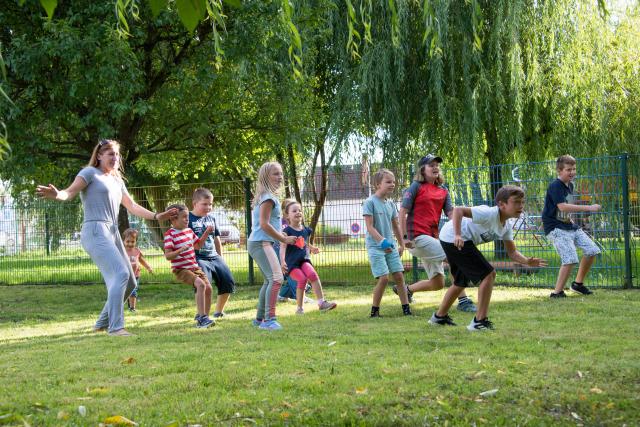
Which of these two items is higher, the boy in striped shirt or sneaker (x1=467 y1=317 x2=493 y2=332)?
the boy in striped shirt

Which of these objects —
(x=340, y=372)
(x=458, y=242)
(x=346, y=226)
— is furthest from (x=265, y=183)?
(x=346, y=226)

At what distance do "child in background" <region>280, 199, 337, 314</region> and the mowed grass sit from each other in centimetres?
68

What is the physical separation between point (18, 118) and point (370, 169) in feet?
22.2

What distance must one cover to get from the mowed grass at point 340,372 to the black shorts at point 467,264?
0.50 m

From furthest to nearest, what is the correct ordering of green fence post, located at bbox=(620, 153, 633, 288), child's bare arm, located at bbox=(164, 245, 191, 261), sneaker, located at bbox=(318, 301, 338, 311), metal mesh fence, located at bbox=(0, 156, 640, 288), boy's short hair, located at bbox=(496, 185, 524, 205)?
metal mesh fence, located at bbox=(0, 156, 640, 288), green fence post, located at bbox=(620, 153, 633, 288), sneaker, located at bbox=(318, 301, 338, 311), child's bare arm, located at bbox=(164, 245, 191, 261), boy's short hair, located at bbox=(496, 185, 524, 205)

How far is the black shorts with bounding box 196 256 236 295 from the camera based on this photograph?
9.00 metres

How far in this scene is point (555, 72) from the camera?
1489cm

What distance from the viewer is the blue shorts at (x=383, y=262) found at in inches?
346

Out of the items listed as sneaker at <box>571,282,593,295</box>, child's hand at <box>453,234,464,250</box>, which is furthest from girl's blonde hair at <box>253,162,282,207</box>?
sneaker at <box>571,282,593,295</box>

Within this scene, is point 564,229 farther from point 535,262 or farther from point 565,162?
point 535,262

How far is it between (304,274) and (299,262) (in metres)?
0.21

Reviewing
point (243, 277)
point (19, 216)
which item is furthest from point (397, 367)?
point (19, 216)

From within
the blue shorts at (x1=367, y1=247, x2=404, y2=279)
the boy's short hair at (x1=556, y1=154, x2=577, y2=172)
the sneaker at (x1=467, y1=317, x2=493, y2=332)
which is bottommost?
the sneaker at (x1=467, y1=317, x2=493, y2=332)

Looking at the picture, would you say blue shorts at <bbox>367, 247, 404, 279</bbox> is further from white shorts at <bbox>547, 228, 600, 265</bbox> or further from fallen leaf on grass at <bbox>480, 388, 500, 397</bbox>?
fallen leaf on grass at <bbox>480, 388, 500, 397</bbox>
